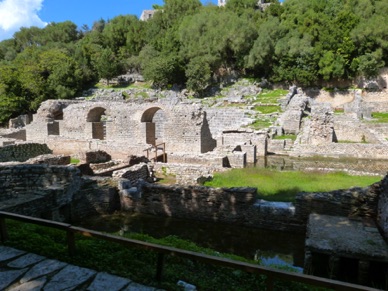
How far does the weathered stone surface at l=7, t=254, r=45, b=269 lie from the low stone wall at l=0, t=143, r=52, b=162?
11.9m

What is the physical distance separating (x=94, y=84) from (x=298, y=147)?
135 ft

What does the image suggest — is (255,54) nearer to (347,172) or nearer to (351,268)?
(347,172)

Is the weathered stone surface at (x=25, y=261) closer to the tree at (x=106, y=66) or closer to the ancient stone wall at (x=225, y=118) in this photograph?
the ancient stone wall at (x=225, y=118)

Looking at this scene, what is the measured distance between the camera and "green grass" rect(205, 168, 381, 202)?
34.5 feet

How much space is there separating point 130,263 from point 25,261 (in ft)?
3.76

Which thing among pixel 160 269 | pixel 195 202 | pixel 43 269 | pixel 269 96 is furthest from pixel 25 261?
pixel 269 96

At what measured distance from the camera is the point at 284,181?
11.8m

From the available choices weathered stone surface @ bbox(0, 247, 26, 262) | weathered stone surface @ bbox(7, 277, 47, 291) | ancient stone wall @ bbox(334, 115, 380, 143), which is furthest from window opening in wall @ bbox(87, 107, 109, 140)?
weathered stone surface @ bbox(7, 277, 47, 291)

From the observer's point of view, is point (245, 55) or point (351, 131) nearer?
point (351, 131)

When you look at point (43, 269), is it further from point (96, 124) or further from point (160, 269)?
point (96, 124)

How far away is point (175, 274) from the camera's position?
371cm

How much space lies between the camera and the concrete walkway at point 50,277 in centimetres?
317

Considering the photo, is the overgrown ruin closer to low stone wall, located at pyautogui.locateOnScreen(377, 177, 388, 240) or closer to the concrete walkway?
low stone wall, located at pyautogui.locateOnScreen(377, 177, 388, 240)

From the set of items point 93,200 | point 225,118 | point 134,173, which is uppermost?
point 225,118
